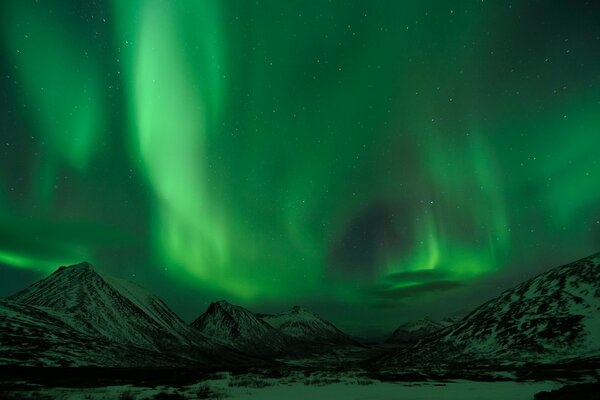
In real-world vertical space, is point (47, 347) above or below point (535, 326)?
below

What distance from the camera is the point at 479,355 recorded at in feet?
359

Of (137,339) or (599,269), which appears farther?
(137,339)

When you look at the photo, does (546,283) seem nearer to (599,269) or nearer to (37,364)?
(599,269)

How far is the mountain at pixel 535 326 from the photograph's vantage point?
97375mm

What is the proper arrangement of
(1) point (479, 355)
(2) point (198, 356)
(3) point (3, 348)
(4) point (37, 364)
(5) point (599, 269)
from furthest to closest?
(2) point (198, 356), (5) point (599, 269), (1) point (479, 355), (3) point (3, 348), (4) point (37, 364)

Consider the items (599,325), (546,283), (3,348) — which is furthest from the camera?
(546,283)

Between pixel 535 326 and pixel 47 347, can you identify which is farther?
pixel 535 326

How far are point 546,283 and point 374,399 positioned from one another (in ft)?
521

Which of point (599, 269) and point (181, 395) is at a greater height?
point (599, 269)

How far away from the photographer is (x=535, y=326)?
116m

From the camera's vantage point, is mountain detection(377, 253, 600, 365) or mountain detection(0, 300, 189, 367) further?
mountain detection(377, 253, 600, 365)

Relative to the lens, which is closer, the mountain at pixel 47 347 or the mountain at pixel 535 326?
the mountain at pixel 47 347

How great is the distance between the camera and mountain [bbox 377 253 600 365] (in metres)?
97.4

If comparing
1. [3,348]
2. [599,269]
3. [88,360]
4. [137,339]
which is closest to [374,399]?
[88,360]
